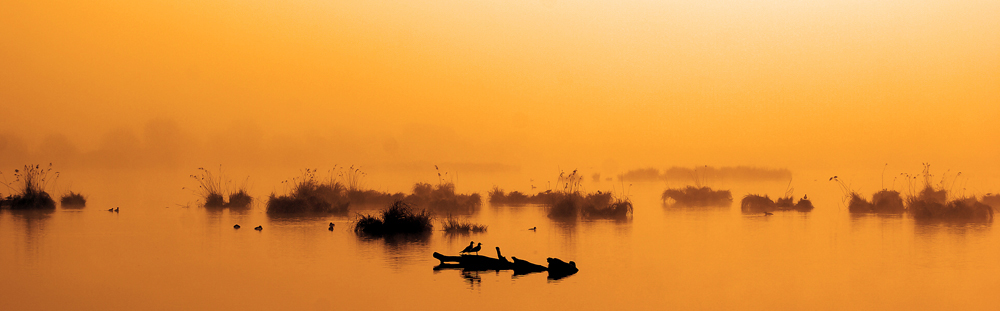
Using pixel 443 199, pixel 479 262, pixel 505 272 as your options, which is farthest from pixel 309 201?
pixel 505 272

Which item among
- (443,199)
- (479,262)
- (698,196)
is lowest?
(479,262)

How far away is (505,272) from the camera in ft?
51.2

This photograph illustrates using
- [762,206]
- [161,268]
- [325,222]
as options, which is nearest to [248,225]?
[325,222]

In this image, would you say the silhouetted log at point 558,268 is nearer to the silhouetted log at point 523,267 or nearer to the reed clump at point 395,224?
the silhouetted log at point 523,267

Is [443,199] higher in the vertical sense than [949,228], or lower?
higher

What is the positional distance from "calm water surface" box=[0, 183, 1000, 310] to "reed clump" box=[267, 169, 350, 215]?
122 inches

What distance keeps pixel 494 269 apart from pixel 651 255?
15.8 ft

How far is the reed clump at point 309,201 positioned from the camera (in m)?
30.8

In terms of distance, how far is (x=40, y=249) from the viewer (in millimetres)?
19281

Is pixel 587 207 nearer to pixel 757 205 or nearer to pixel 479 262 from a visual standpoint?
pixel 757 205

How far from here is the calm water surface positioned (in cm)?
1355

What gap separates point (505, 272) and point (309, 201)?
1710 cm

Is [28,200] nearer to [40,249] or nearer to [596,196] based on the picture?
[40,249]

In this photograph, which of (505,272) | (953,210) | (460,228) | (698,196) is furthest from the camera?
(698,196)
